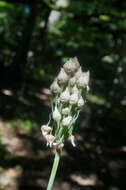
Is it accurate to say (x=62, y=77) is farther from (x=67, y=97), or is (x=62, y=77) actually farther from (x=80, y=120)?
(x=80, y=120)

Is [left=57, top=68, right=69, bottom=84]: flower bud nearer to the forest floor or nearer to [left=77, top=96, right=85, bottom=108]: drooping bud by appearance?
[left=77, top=96, right=85, bottom=108]: drooping bud

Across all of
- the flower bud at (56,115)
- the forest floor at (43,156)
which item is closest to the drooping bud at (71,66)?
the flower bud at (56,115)

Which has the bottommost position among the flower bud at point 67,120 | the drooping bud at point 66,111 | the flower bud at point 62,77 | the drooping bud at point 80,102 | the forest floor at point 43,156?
the flower bud at point 67,120

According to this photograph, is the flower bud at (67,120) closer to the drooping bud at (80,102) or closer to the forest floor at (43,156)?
the drooping bud at (80,102)

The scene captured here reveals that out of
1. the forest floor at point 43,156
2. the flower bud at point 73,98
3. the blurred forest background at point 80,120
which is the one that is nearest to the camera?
the flower bud at point 73,98

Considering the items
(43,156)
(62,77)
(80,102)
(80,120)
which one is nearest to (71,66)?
(62,77)

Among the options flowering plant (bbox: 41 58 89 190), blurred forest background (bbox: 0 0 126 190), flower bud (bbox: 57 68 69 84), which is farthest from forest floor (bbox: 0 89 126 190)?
flower bud (bbox: 57 68 69 84)

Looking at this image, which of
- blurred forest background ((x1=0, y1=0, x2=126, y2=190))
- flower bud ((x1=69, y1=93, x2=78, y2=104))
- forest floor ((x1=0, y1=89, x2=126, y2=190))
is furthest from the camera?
blurred forest background ((x1=0, y1=0, x2=126, y2=190))
